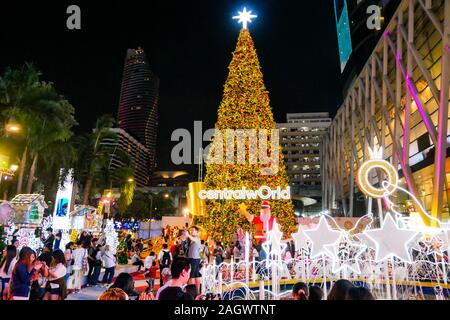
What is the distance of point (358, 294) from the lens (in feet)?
10.6

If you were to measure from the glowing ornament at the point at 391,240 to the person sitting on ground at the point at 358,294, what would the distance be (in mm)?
2954

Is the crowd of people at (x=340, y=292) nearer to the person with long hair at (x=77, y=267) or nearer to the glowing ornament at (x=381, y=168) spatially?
the glowing ornament at (x=381, y=168)

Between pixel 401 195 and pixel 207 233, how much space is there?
20861 mm

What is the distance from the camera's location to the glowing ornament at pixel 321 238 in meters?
6.91

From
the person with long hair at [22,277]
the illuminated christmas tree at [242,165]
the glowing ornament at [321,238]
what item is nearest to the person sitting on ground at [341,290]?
the glowing ornament at [321,238]

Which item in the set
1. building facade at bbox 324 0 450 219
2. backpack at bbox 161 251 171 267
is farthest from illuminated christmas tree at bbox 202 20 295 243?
backpack at bbox 161 251 171 267

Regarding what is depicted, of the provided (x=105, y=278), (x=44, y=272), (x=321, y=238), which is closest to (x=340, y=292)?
(x=321, y=238)

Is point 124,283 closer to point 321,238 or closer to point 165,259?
point 321,238

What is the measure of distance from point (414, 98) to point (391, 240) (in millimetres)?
20325

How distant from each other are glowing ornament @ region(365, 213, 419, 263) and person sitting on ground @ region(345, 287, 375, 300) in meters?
2.95
